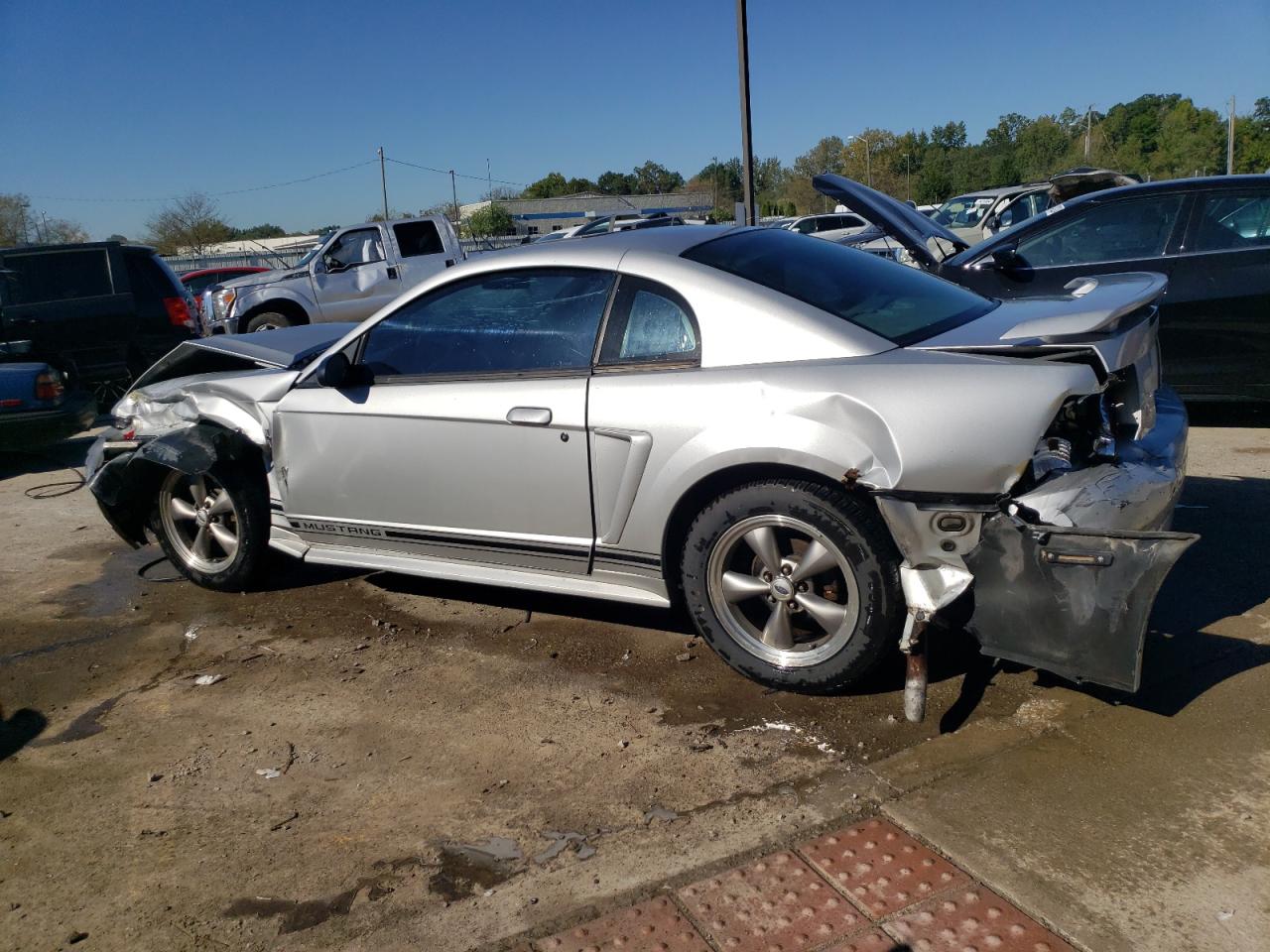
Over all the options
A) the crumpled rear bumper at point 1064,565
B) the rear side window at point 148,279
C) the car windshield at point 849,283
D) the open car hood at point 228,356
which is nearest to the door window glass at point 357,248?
the rear side window at point 148,279

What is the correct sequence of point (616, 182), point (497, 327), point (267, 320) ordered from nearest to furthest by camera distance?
1. point (497, 327)
2. point (267, 320)
3. point (616, 182)

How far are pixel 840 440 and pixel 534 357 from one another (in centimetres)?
133

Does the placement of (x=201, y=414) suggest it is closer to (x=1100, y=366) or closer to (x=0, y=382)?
(x=1100, y=366)

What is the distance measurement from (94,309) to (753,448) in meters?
10.0

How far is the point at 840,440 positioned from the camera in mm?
3271

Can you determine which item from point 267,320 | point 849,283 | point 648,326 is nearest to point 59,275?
point 267,320

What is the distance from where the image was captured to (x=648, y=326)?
12.4ft

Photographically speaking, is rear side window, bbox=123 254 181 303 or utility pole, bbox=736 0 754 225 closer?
rear side window, bbox=123 254 181 303

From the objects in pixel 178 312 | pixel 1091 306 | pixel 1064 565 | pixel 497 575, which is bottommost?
pixel 497 575

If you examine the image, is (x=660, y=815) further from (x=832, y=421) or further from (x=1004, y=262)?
(x=1004, y=262)

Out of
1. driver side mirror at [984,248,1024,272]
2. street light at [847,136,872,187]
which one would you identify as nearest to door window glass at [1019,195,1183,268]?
driver side mirror at [984,248,1024,272]

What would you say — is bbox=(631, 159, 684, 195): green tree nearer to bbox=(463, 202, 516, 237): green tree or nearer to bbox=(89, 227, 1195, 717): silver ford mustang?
bbox=(463, 202, 516, 237): green tree

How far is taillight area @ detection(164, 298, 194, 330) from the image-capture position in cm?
1145

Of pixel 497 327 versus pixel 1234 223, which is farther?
pixel 1234 223
